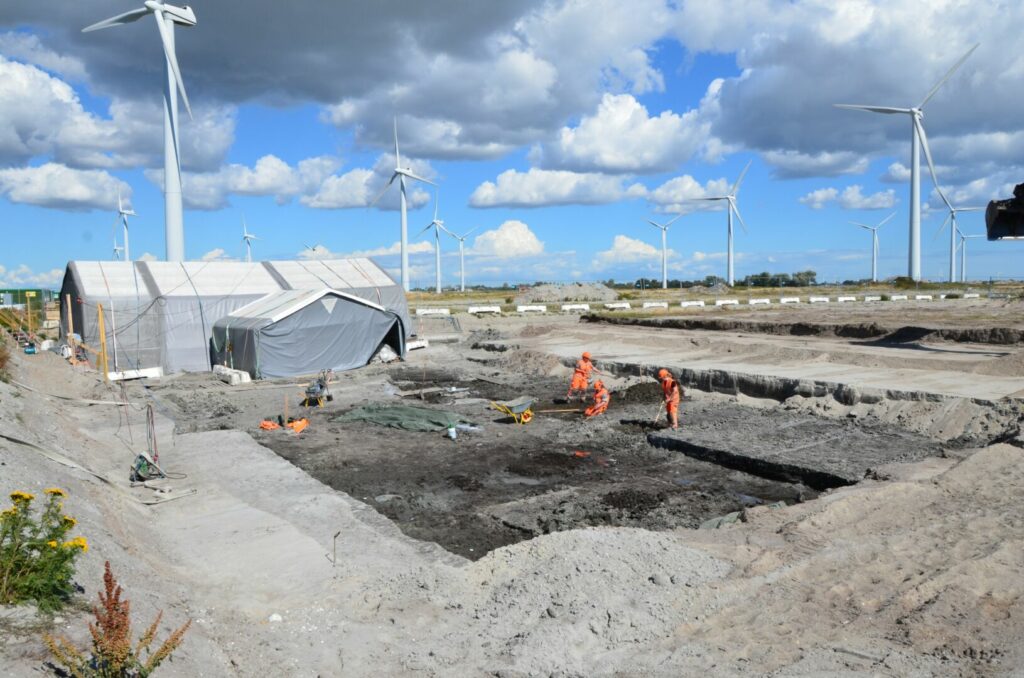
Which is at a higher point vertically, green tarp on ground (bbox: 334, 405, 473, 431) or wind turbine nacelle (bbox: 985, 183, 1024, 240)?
wind turbine nacelle (bbox: 985, 183, 1024, 240)

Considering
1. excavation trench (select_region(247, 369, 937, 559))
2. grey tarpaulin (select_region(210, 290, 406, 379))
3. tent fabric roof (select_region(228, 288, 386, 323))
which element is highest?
tent fabric roof (select_region(228, 288, 386, 323))

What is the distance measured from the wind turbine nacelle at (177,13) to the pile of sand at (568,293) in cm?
4681

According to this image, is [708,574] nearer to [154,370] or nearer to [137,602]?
[137,602]

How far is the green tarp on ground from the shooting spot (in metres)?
16.3

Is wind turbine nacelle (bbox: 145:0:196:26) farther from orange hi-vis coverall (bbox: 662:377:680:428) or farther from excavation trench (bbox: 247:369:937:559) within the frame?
orange hi-vis coverall (bbox: 662:377:680:428)

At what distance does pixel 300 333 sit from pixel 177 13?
768 inches

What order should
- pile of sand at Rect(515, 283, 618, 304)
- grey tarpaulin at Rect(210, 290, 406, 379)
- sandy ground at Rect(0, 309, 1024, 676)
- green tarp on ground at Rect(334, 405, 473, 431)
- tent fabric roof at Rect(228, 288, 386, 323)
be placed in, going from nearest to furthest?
sandy ground at Rect(0, 309, 1024, 676) → green tarp on ground at Rect(334, 405, 473, 431) → grey tarpaulin at Rect(210, 290, 406, 379) → tent fabric roof at Rect(228, 288, 386, 323) → pile of sand at Rect(515, 283, 618, 304)

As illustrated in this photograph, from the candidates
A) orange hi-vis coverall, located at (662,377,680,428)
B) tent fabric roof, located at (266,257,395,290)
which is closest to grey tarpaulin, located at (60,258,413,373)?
tent fabric roof, located at (266,257,395,290)

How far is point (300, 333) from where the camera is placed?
83.5 feet

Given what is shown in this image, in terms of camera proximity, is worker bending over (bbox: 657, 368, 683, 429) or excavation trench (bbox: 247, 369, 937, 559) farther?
worker bending over (bbox: 657, 368, 683, 429)

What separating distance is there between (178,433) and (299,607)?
33.9ft

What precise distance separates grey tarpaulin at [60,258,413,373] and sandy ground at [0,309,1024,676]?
14937mm

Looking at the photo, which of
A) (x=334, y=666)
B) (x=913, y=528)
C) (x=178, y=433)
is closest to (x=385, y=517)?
(x=334, y=666)

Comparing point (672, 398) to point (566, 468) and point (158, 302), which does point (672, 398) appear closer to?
point (566, 468)
